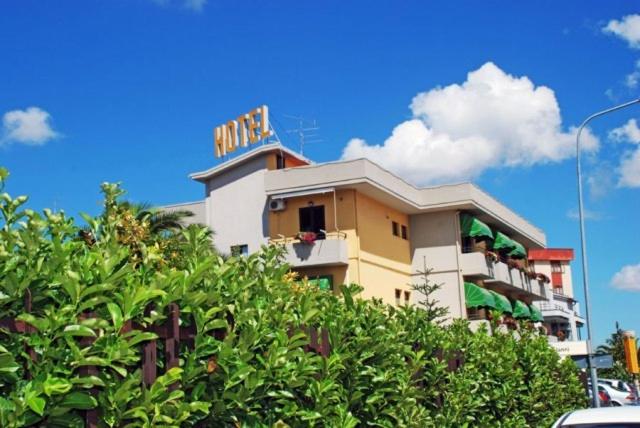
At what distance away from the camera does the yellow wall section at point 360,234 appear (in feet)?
117

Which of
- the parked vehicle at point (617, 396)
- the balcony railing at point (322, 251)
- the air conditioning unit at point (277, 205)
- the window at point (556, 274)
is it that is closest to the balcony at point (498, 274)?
the parked vehicle at point (617, 396)

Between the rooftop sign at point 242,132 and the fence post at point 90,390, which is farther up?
the rooftop sign at point 242,132

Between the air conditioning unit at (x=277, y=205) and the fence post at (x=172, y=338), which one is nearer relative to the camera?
the fence post at (x=172, y=338)

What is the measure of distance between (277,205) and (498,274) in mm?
14281

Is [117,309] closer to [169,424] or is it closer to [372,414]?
[169,424]

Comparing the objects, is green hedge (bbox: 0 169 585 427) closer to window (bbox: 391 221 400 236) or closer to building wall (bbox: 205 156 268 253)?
building wall (bbox: 205 156 268 253)

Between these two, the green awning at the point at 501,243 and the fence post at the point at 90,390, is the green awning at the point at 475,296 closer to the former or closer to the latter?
the green awning at the point at 501,243

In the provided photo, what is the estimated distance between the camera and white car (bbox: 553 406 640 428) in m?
7.61

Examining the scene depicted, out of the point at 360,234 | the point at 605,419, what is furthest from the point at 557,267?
the point at 605,419

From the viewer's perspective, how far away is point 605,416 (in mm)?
7891

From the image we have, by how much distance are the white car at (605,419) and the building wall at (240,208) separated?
96.3 ft

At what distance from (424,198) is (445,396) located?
31.7 m

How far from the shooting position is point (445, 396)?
32.7 feet

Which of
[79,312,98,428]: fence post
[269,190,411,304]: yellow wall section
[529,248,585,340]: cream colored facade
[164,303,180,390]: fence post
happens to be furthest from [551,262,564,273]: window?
[79,312,98,428]: fence post
